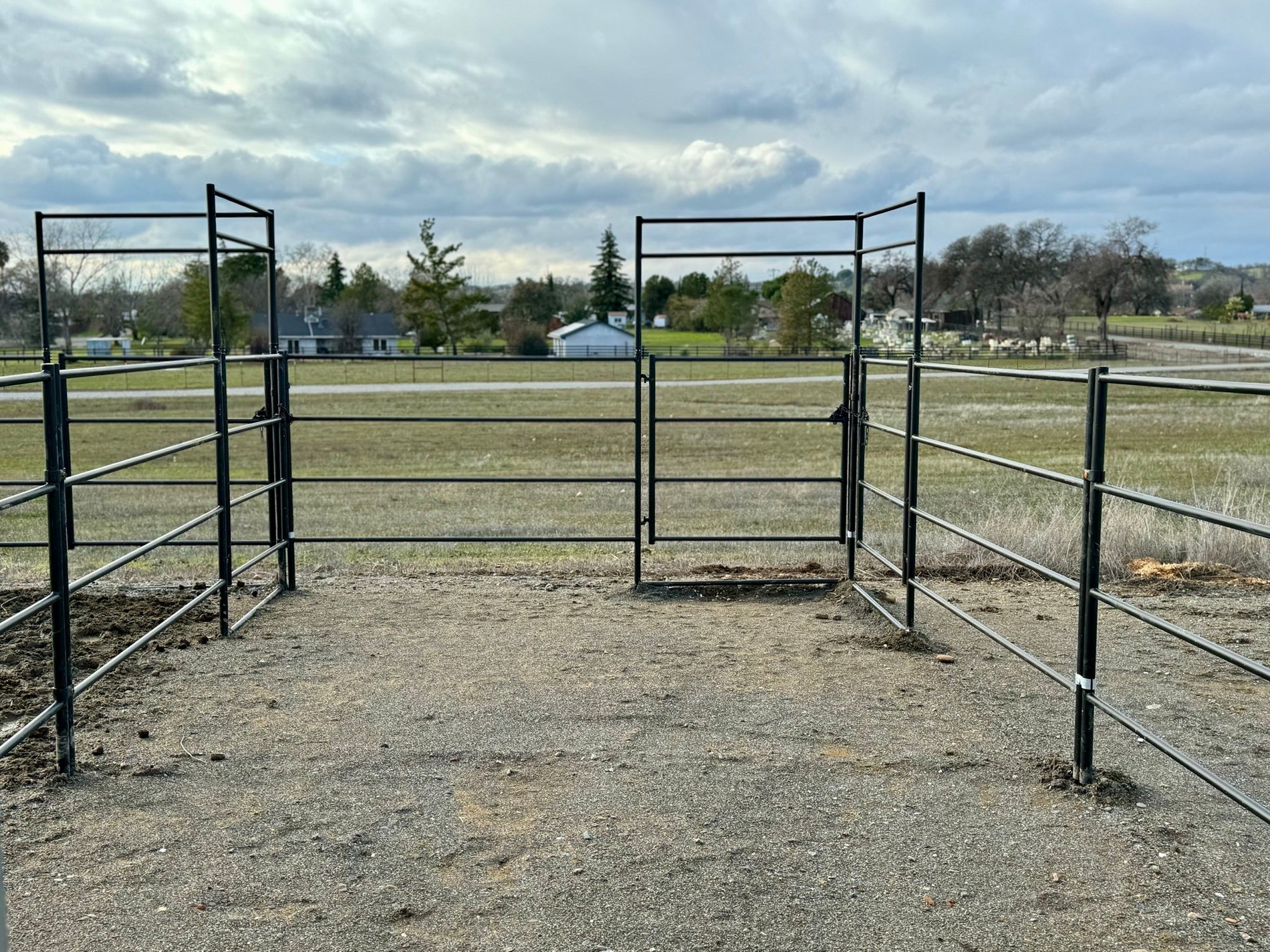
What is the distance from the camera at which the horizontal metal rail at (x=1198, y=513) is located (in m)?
2.86

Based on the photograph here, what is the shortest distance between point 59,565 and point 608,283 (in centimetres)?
7056

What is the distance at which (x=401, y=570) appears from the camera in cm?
758

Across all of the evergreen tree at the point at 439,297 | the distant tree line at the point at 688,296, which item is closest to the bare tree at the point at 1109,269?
the distant tree line at the point at 688,296

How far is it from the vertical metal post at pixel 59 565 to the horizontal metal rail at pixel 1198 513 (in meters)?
3.40

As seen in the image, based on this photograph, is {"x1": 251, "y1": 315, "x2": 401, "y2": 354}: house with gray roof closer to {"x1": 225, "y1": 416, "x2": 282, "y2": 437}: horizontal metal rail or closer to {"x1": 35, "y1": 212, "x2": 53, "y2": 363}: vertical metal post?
{"x1": 35, "y1": 212, "x2": 53, "y2": 363}: vertical metal post

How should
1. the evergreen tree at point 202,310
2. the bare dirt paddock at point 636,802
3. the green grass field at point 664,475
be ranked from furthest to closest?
the evergreen tree at point 202,310 < the green grass field at point 664,475 < the bare dirt paddock at point 636,802

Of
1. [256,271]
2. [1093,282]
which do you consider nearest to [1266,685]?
[256,271]

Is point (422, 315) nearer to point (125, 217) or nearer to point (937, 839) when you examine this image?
point (125, 217)

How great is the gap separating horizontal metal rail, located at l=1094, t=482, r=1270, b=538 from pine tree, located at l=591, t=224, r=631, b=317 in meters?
65.6

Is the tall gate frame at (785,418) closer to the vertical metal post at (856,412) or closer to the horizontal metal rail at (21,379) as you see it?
the vertical metal post at (856,412)

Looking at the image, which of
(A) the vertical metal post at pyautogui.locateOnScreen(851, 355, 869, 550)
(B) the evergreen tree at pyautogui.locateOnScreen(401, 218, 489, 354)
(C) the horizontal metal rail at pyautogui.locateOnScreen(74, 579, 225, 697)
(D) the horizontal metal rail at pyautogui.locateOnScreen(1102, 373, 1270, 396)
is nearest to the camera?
(D) the horizontal metal rail at pyautogui.locateOnScreen(1102, 373, 1270, 396)

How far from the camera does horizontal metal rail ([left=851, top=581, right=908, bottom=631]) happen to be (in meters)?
5.92

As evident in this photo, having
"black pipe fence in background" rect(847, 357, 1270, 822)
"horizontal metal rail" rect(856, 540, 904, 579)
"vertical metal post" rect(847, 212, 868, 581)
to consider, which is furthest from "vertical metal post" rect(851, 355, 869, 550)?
"black pipe fence in background" rect(847, 357, 1270, 822)

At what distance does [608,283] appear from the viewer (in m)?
73.2
